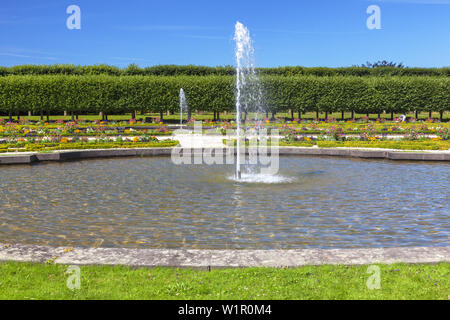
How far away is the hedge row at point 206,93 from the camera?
49.0 m

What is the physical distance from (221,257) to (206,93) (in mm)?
46872

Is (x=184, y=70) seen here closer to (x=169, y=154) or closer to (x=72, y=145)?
(x=72, y=145)

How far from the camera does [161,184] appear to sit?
12953mm

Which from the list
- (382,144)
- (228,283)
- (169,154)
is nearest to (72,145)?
(169,154)

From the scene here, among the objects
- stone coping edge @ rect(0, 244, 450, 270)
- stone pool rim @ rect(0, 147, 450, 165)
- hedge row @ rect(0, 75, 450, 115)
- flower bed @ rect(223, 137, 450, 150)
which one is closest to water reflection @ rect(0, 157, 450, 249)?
stone coping edge @ rect(0, 244, 450, 270)

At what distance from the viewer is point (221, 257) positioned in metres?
5.78

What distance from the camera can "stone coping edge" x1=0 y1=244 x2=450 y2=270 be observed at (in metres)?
5.60

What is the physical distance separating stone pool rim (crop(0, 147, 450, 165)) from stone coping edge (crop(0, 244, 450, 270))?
480 inches

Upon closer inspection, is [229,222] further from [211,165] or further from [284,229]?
[211,165]

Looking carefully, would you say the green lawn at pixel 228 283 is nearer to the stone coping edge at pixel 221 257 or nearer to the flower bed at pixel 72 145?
the stone coping edge at pixel 221 257

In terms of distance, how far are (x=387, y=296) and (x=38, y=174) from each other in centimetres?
1315

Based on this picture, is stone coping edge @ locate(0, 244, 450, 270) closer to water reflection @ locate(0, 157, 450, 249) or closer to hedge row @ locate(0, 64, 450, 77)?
water reflection @ locate(0, 157, 450, 249)

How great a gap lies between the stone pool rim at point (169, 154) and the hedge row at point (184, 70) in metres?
40.2
